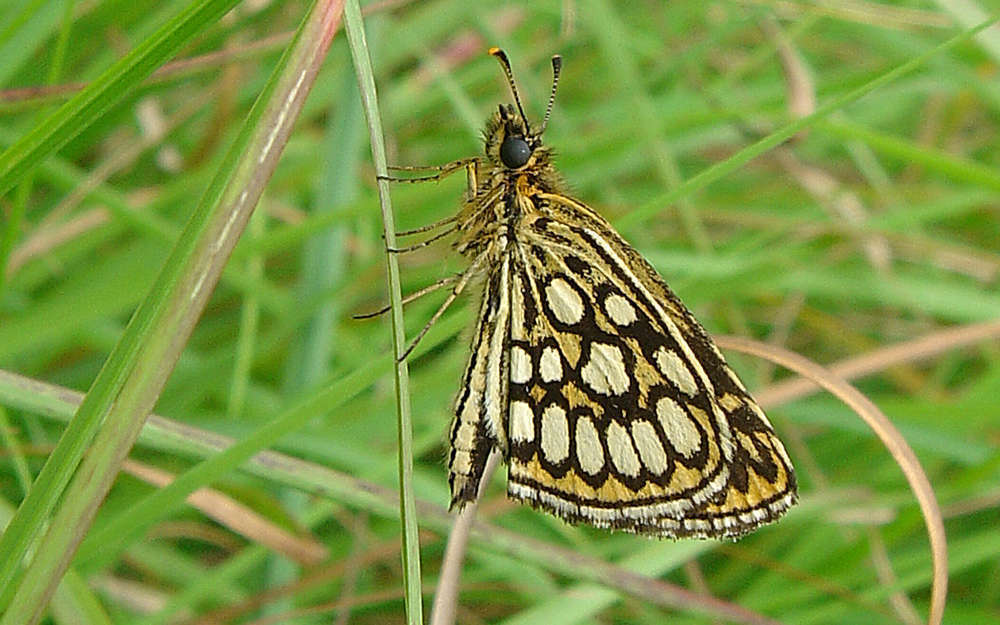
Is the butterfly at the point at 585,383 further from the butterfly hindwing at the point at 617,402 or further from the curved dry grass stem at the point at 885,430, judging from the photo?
Result: the curved dry grass stem at the point at 885,430

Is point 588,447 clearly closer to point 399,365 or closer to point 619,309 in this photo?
point 619,309

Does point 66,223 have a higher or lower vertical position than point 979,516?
higher

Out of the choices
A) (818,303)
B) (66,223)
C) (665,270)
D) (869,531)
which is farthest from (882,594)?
(66,223)

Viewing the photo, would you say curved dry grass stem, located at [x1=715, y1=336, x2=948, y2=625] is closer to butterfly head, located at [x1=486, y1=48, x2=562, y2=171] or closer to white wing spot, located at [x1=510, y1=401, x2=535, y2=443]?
white wing spot, located at [x1=510, y1=401, x2=535, y2=443]

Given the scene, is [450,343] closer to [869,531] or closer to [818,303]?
[869,531]

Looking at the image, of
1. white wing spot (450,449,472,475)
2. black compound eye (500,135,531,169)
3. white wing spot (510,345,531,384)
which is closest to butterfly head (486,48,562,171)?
black compound eye (500,135,531,169)
